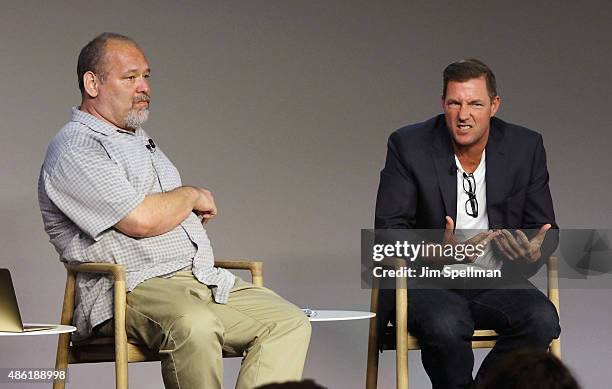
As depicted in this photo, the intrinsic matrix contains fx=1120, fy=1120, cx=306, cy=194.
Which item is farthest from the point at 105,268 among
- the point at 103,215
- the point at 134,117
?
the point at 134,117

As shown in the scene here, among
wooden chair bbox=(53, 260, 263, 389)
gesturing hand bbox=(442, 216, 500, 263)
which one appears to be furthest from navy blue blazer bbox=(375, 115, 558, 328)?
wooden chair bbox=(53, 260, 263, 389)

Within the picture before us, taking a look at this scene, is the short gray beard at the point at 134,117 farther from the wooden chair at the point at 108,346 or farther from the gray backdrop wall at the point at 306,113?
the gray backdrop wall at the point at 306,113

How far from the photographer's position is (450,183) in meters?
3.65

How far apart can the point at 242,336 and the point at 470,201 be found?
99 cm

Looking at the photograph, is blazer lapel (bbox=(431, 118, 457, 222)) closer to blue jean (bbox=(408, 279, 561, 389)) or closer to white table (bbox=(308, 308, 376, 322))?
blue jean (bbox=(408, 279, 561, 389))

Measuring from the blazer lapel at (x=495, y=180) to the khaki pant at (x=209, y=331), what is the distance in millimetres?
816

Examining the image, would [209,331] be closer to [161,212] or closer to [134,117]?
[161,212]

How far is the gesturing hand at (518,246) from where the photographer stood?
3537 mm

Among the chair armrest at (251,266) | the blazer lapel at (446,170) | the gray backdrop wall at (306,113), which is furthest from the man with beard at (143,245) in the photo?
the gray backdrop wall at (306,113)

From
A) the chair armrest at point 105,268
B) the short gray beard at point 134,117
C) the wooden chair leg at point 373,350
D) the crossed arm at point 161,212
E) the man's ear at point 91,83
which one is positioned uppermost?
the man's ear at point 91,83

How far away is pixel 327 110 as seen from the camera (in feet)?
15.7

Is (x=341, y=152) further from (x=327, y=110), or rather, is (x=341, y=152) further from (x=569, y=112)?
(x=569, y=112)

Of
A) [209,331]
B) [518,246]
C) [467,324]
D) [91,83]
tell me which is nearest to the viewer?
[209,331]

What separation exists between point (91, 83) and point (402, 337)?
122 cm
